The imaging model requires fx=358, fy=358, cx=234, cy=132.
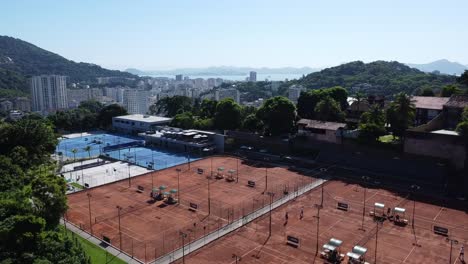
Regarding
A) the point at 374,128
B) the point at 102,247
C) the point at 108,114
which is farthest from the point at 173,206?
the point at 108,114

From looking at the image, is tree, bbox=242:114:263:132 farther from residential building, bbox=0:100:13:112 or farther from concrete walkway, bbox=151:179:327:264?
residential building, bbox=0:100:13:112

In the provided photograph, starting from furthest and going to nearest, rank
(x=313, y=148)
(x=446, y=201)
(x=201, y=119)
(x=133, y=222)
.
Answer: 1. (x=201, y=119)
2. (x=313, y=148)
3. (x=446, y=201)
4. (x=133, y=222)

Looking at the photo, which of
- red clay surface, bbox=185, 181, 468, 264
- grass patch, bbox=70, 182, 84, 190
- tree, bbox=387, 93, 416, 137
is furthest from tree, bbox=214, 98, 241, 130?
red clay surface, bbox=185, 181, 468, 264

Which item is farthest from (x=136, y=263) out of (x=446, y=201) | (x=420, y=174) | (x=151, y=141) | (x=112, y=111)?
(x=112, y=111)

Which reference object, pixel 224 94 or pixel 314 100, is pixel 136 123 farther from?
pixel 224 94

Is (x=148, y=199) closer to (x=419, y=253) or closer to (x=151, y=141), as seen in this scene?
(x=419, y=253)

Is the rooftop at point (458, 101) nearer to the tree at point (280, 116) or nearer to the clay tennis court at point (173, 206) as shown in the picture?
the tree at point (280, 116)
